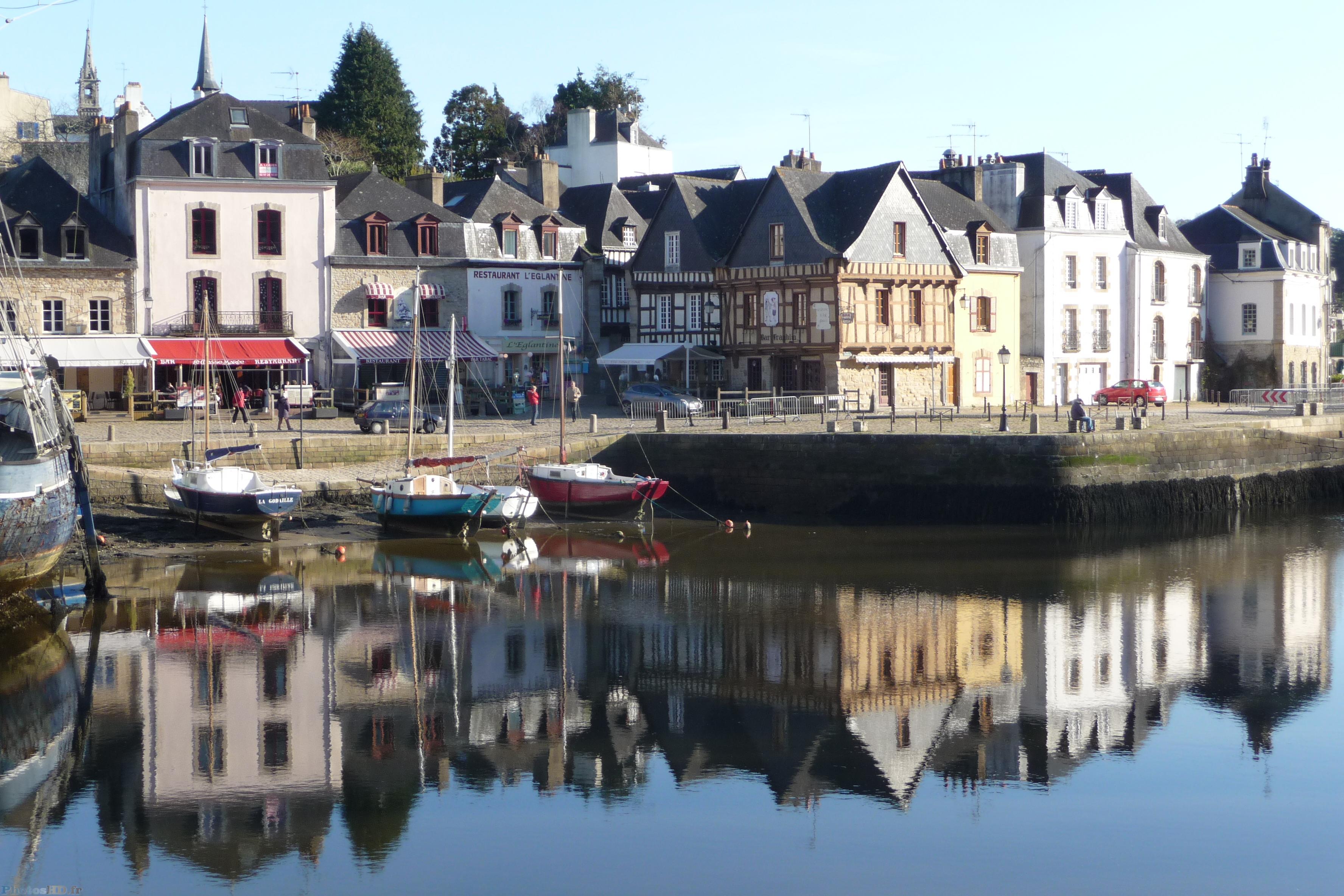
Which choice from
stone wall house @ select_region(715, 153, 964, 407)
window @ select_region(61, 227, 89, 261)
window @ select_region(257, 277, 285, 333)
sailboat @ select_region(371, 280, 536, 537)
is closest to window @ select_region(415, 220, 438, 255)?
window @ select_region(257, 277, 285, 333)

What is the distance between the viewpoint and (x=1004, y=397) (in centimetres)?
3838

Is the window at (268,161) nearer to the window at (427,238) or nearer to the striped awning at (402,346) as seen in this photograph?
the window at (427,238)

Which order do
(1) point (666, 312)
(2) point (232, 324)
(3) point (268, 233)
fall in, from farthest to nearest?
(1) point (666, 312)
(3) point (268, 233)
(2) point (232, 324)

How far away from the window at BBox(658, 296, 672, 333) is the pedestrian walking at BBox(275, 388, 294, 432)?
13.4 meters

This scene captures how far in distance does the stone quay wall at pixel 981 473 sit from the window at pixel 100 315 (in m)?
14.5

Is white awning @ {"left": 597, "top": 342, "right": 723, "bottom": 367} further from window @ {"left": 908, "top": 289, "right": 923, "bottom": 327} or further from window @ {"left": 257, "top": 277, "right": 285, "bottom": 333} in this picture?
window @ {"left": 257, "top": 277, "right": 285, "bottom": 333}

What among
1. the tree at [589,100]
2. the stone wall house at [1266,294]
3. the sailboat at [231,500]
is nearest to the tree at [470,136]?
the tree at [589,100]

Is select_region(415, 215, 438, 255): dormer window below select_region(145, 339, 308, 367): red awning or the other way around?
the other way around

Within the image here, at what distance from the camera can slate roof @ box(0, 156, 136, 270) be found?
37500 mm

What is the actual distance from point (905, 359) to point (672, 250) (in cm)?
831

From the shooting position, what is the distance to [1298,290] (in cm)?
5053

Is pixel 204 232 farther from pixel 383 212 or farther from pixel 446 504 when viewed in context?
pixel 446 504

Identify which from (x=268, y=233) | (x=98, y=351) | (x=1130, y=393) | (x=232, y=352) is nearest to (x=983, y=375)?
(x=1130, y=393)

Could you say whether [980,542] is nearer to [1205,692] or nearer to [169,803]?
[1205,692]
